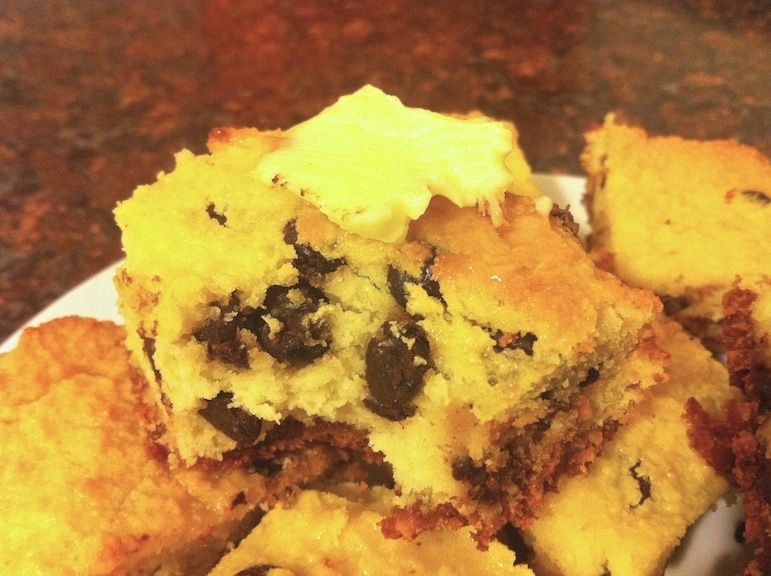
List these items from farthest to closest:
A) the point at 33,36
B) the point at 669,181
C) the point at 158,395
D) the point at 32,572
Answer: the point at 33,36
the point at 669,181
the point at 158,395
the point at 32,572

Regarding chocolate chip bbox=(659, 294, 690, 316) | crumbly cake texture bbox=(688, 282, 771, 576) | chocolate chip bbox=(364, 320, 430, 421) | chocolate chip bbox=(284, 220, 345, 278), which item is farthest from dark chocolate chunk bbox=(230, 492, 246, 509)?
chocolate chip bbox=(659, 294, 690, 316)

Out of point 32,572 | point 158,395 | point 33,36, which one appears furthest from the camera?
point 33,36

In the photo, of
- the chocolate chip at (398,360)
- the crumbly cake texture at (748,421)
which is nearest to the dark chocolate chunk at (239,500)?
the chocolate chip at (398,360)

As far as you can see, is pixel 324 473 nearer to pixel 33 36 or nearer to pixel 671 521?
pixel 671 521

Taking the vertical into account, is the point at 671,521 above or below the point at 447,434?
below

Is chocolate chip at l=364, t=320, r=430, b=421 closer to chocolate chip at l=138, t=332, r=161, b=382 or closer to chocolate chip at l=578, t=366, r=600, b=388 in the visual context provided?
chocolate chip at l=578, t=366, r=600, b=388

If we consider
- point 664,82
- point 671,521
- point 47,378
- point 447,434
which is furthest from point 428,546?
point 664,82

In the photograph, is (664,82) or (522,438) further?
(664,82)
